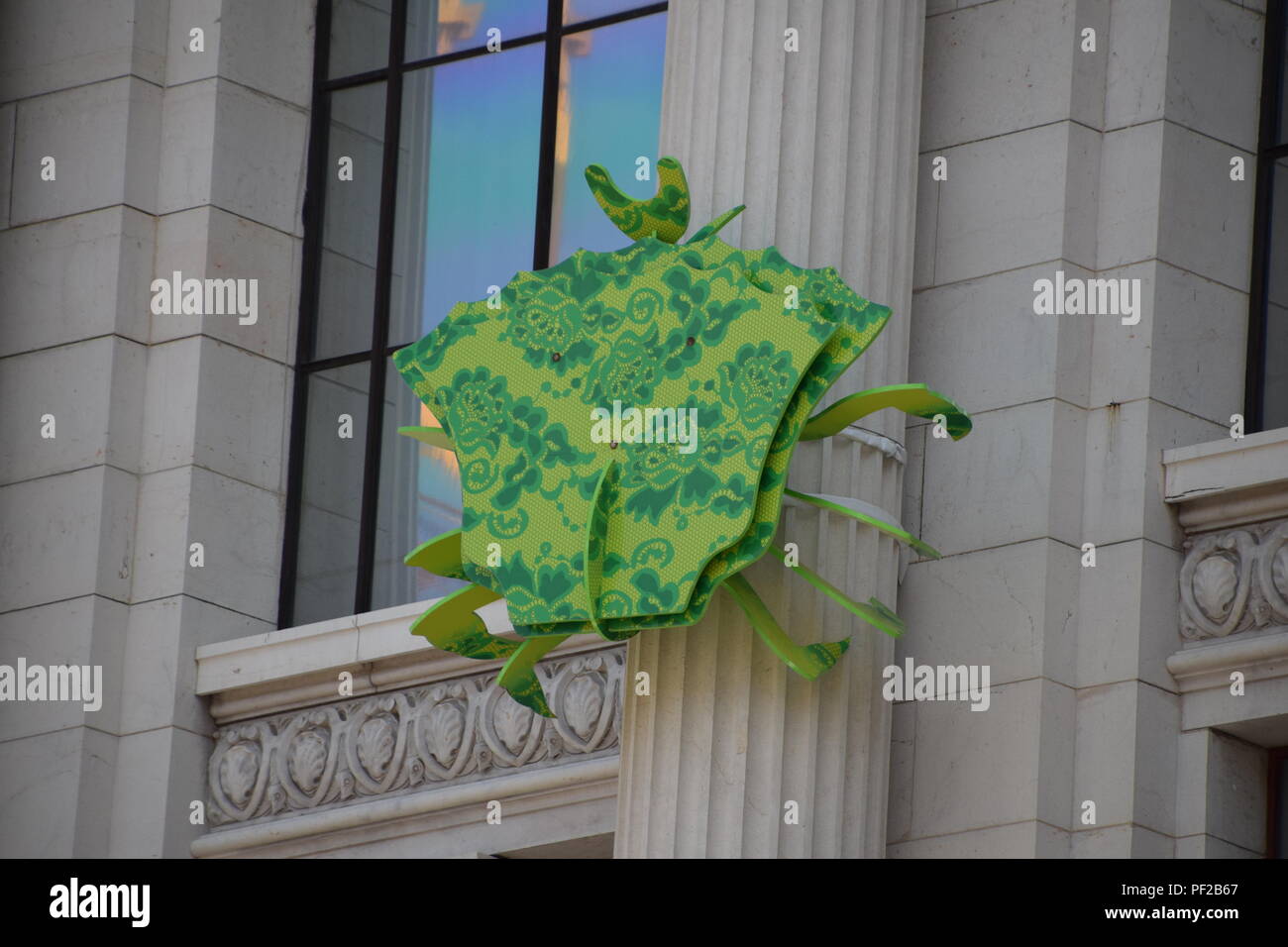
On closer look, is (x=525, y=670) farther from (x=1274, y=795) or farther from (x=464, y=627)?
(x=1274, y=795)

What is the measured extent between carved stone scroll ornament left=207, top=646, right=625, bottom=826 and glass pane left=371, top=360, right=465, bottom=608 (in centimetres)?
77

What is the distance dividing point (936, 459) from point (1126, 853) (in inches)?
71.1

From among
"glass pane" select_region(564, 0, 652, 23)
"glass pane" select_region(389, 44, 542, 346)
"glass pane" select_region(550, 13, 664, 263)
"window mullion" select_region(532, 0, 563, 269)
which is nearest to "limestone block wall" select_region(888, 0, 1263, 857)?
"glass pane" select_region(550, 13, 664, 263)

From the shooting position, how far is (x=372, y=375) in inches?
549

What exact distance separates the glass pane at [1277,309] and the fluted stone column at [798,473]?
60.6 inches

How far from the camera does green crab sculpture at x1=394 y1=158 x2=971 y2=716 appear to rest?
1001cm

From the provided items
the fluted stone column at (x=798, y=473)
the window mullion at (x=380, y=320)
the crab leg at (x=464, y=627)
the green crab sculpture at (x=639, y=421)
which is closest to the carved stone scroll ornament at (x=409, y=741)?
the window mullion at (x=380, y=320)

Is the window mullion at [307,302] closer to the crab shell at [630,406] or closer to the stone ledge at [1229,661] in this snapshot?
the crab shell at [630,406]

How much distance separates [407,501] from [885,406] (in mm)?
3989

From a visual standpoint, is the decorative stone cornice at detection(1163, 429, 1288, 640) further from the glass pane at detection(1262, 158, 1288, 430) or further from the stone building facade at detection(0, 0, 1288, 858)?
the glass pane at detection(1262, 158, 1288, 430)

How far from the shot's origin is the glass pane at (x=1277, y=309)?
37.6ft
